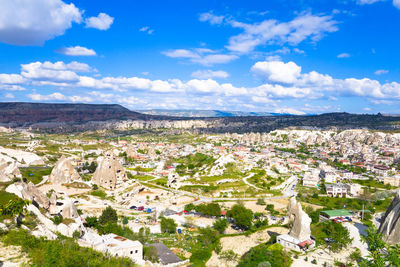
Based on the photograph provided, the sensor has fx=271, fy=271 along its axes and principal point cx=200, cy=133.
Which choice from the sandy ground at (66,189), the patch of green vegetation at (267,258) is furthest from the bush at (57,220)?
the sandy ground at (66,189)

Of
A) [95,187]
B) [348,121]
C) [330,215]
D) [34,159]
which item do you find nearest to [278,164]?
[330,215]

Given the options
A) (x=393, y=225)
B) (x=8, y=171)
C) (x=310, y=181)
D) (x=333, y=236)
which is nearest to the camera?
(x=393, y=225)

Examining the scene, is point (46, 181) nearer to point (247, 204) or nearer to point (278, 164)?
point (247, 204)

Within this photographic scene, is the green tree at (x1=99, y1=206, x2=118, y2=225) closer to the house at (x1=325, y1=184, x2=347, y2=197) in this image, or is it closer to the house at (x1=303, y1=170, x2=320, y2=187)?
the house at (x1=325, y1=184, x2=347, y2=197)

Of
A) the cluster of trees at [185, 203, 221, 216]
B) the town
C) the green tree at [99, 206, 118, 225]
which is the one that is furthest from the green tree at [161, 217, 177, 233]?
the cluster of trees at [185, 203, 221, 216]

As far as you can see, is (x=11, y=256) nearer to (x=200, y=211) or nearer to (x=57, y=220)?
(x=57, y=220)

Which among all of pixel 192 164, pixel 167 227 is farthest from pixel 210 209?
pixel 192 164

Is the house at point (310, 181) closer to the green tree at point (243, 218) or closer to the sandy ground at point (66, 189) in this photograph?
the green tree at point (243, 218)
